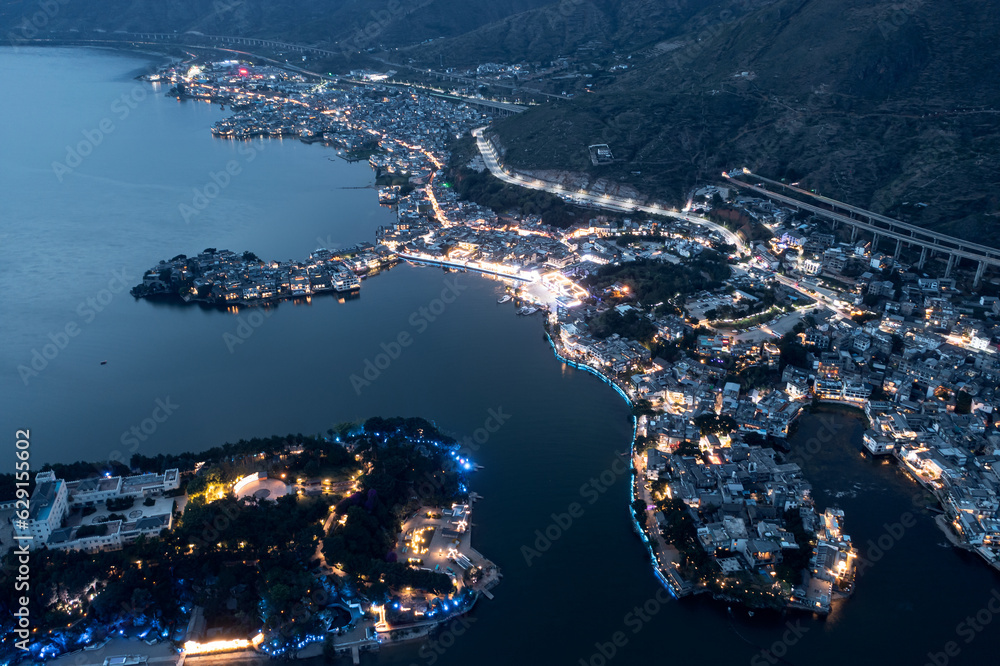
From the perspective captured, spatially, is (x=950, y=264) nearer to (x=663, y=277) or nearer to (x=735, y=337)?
(x=735, y=337)

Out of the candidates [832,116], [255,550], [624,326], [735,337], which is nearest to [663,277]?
[624,326]

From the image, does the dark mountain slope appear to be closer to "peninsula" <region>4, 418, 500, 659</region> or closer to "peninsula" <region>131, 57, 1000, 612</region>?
"peninsula" <region>131, 57, 1000, 612</region>

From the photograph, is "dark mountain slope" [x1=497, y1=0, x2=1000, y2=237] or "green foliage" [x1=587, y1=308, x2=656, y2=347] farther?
"dark mountain slope" [x1=497, y1=0, x2=1000, y2=237]

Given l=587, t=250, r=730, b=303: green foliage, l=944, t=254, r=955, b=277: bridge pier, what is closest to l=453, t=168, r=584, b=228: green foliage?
l=587, t=250, r=730, b=303: green foliage

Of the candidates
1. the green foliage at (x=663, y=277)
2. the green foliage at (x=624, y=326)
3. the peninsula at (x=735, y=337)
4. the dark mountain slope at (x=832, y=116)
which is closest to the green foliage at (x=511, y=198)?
the peninsula at (x=735, y=337)

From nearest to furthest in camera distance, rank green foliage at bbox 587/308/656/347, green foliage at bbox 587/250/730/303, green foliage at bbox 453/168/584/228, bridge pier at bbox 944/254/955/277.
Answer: green foliage at bbox 587/308/656/347
green foliage at bbox 587/250/730/303
bridge pier at bbox 944/254/955/277
green foliage at bbox 453/168/584/228

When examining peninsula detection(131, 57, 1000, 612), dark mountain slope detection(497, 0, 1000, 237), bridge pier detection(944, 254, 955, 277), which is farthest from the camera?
dark mountain slope detection(497, 0, 1000, 237)

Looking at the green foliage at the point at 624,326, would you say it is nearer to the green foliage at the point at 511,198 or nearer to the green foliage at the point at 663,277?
the green foliage at the point at 663,277

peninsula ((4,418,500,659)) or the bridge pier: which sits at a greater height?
the bridge pier

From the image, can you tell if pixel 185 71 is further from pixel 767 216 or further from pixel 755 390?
pixel 755 390

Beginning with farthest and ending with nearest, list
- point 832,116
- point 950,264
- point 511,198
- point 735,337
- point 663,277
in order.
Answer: point 832,116
point 511,198
point 950,264
point 663,277
point 735,337

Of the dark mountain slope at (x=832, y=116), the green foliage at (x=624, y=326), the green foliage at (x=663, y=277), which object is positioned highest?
the dark mountain slope at (x=832, y=116)
